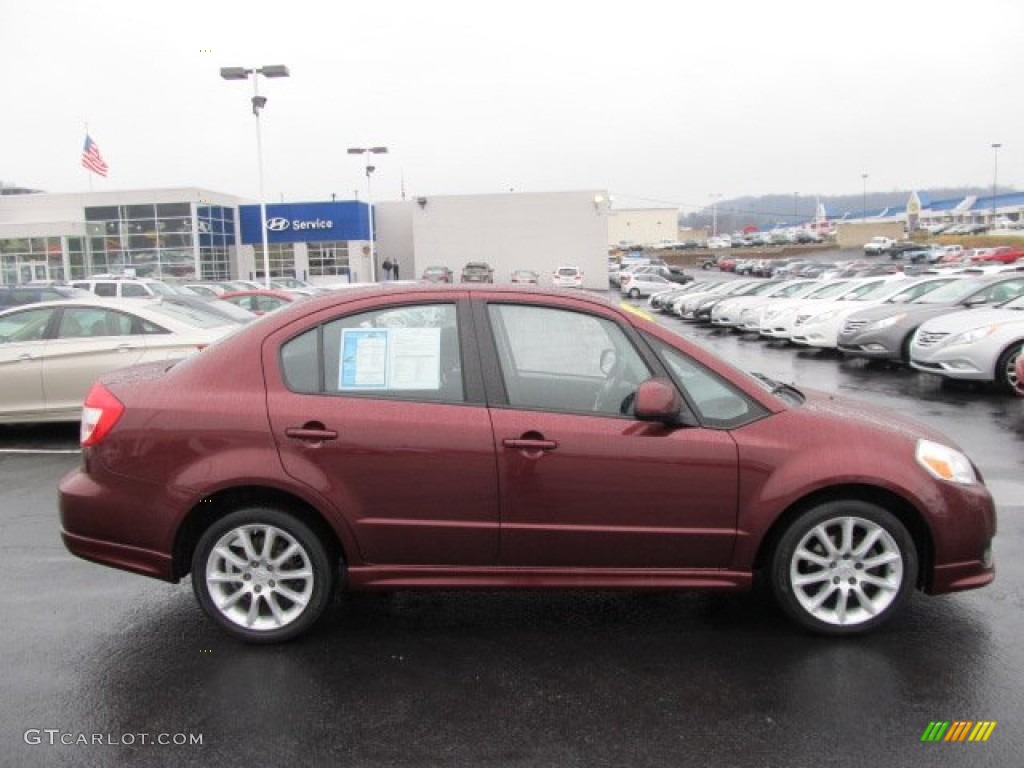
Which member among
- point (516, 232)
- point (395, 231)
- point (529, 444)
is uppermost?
point (395, 231)

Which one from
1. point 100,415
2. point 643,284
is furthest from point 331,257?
point 100,415

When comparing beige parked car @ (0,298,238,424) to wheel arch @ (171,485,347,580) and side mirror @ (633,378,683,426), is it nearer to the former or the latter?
wheel arch @ (171,485,347,580)

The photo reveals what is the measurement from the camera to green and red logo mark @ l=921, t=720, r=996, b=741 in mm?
3109

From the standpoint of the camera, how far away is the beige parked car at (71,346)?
8.30 metres

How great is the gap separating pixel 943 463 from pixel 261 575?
313 centimetres

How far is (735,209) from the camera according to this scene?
157000mm

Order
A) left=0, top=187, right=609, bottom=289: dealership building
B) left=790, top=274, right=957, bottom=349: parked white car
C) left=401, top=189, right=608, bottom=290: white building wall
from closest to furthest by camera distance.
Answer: left=790, top=274, right=957, bottom=349: parked white car
left=0, top=187, right=609, bottom=289: dealership building
left=401, top=189, right=608, bottom=290: white building wall

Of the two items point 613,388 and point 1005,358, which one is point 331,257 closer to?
point 1005,358

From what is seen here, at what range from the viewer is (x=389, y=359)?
388cm

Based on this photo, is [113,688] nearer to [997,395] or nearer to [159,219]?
[997,395]

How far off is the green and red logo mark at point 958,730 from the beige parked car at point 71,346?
7277 mm

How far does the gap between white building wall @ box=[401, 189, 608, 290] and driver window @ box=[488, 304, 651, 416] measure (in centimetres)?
4589

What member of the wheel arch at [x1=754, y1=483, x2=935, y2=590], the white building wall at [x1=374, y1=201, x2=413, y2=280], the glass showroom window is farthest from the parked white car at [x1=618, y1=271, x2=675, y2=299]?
the wheel arch at [x1=754, y1=483, x2=935, y2=590]

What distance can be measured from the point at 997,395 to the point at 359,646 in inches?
385
